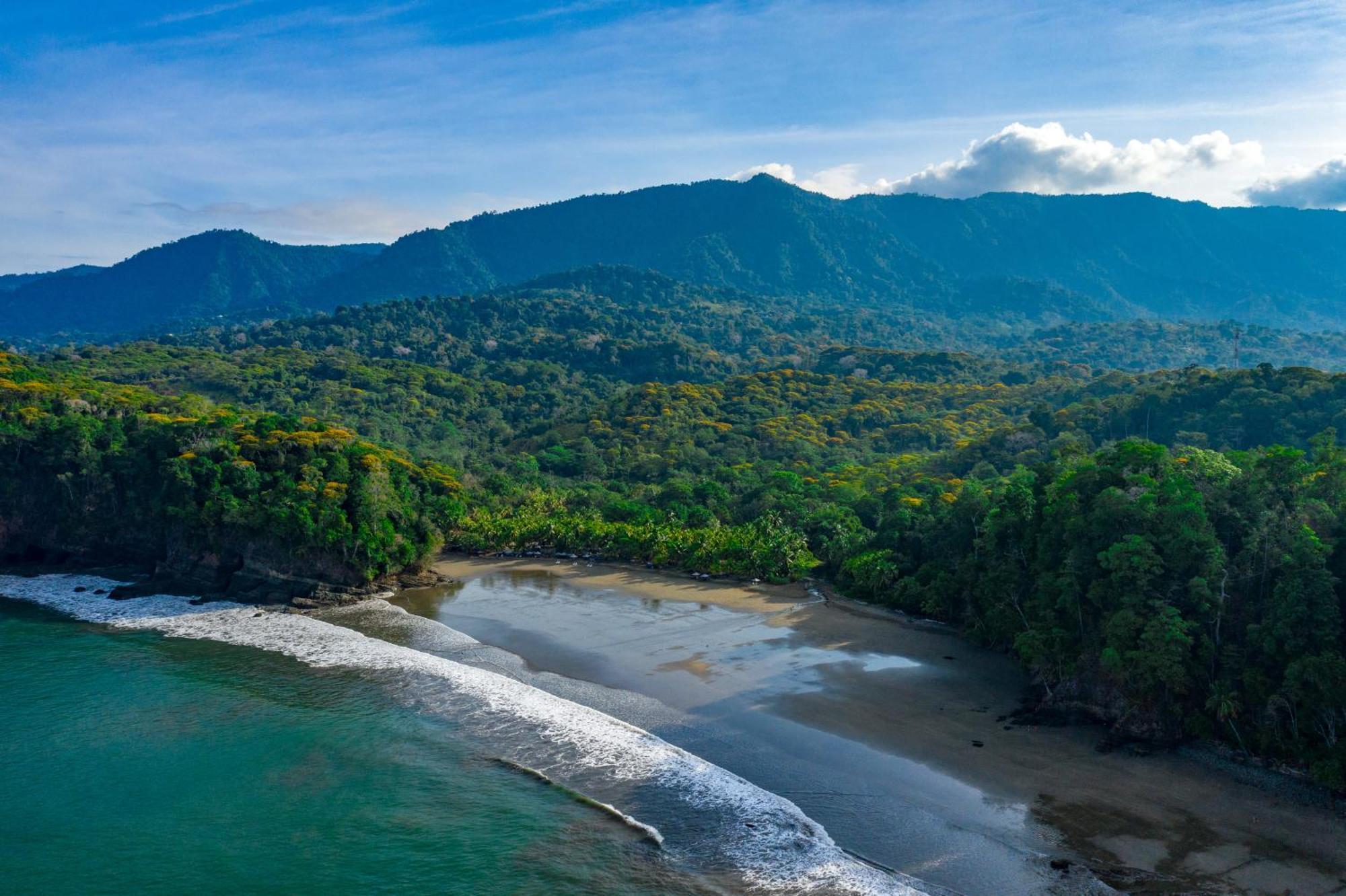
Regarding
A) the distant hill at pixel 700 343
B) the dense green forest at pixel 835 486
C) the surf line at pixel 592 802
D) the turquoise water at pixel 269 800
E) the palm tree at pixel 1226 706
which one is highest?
the distant hill at pixel 700 343

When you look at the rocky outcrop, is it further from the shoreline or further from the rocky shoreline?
the shoreline

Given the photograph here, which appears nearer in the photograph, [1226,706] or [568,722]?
[1226,706]

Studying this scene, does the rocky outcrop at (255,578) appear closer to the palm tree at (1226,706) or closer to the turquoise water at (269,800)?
the turquoise water at (269,800)

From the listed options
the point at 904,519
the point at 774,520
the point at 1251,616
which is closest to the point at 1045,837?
the point at 1251,616

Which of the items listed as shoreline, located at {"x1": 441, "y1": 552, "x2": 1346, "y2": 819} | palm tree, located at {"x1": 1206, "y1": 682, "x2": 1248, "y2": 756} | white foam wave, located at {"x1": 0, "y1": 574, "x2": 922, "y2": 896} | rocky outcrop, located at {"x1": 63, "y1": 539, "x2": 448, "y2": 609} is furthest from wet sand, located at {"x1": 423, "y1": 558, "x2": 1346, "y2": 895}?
rocky outcrop, located at {"x1": 63, "y1": 539, "x2": 448, "y2": 609}

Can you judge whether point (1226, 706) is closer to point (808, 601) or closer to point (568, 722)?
point (568, 722)

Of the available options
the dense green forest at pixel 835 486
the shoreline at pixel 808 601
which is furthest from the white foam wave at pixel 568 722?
the shoreline at pixel 808 601

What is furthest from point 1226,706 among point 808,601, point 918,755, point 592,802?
point 808,601

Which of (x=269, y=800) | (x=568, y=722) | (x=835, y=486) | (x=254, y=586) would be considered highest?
(x=835, y=486)
